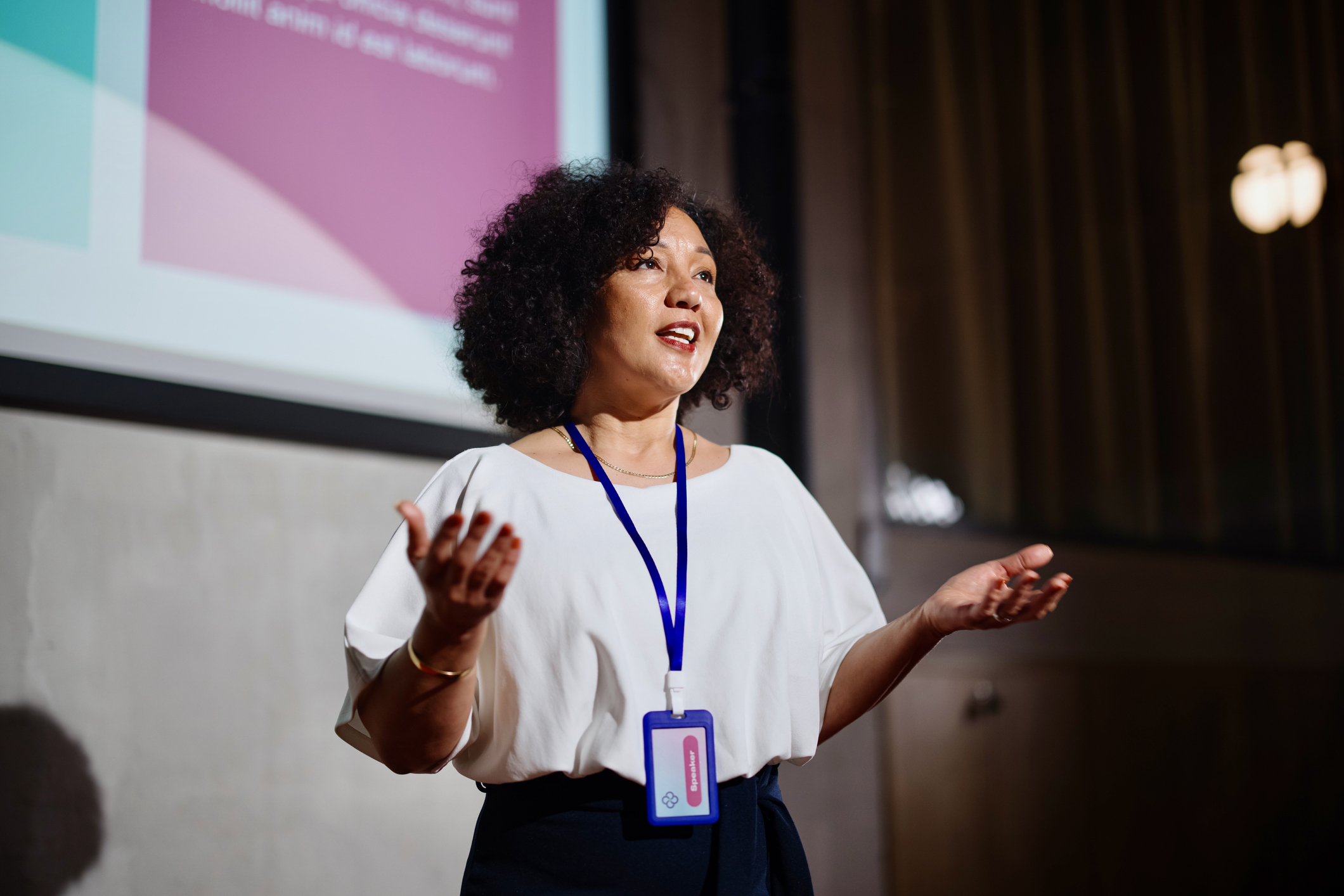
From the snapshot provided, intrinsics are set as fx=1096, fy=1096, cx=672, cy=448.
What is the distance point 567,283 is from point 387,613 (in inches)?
19.3

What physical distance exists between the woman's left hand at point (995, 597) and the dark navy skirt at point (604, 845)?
0.30 meters

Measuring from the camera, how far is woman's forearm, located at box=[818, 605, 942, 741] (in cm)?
128

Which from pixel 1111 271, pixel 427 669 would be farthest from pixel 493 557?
pixel 1111 271

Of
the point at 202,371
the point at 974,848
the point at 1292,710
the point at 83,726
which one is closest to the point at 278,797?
the point at 83,726

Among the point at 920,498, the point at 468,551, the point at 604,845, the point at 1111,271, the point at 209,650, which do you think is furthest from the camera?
the point at 1111,271

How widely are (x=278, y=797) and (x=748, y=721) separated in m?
1.22

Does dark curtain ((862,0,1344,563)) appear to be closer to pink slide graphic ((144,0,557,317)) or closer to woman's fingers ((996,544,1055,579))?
pink slide graphic ((144,0,557,317))

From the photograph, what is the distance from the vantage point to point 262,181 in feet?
6.97

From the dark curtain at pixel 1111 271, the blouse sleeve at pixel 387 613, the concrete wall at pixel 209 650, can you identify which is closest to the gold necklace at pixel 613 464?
the blouse sleeve at pixel 387 613

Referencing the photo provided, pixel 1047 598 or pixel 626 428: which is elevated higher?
pixel 626 428

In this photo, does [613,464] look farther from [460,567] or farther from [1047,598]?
[1047,598]

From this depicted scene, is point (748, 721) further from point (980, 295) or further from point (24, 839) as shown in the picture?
point (980, 295)

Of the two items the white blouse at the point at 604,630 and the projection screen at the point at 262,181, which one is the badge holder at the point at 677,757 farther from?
the projection screen at the point at 262,181

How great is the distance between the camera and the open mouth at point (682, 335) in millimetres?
1346
